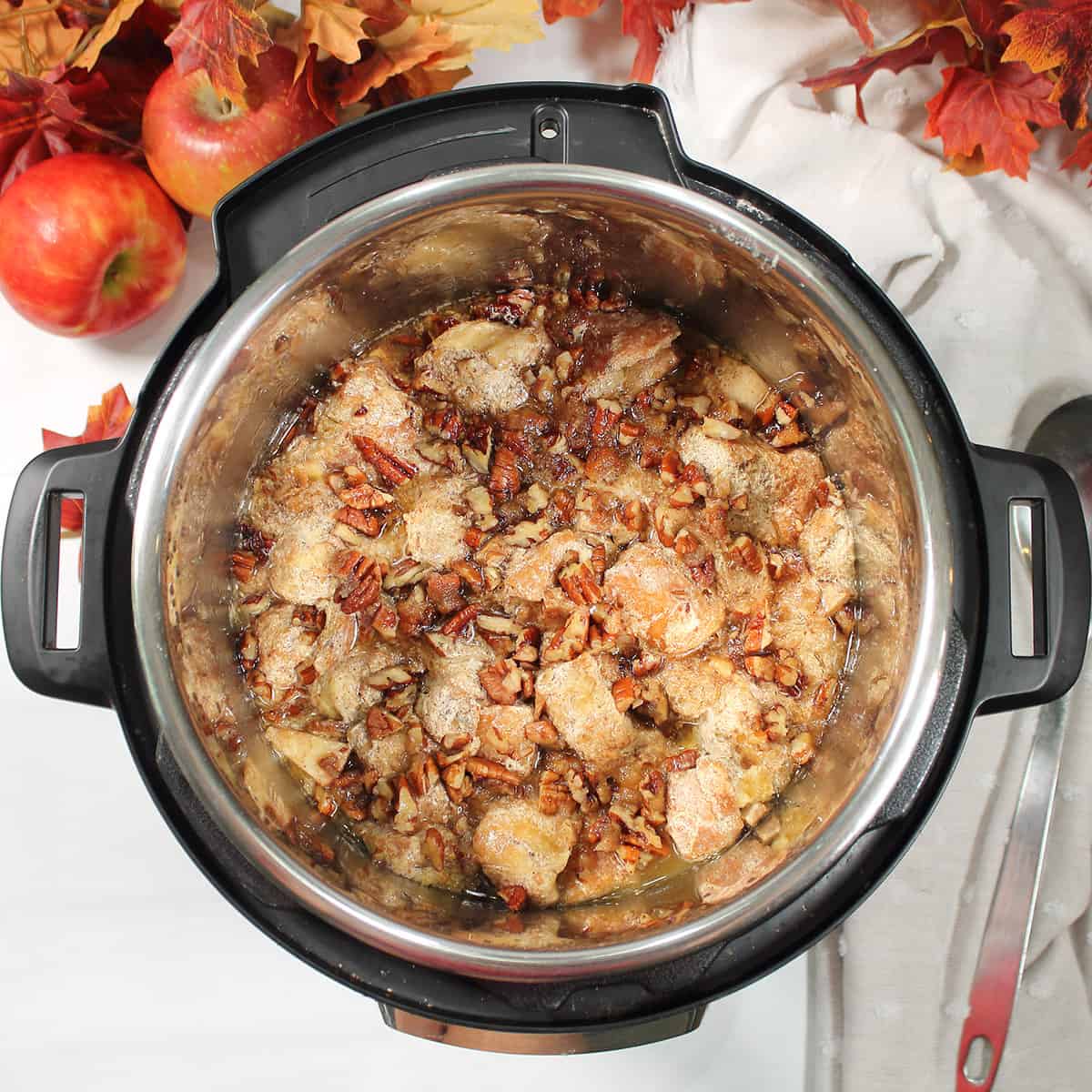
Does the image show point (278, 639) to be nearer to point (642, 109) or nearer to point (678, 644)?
point (678, 644)

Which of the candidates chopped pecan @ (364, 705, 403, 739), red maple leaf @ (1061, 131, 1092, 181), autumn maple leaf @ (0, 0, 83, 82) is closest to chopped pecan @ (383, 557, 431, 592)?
chopped pecan @ (364, 705, 403, 739)

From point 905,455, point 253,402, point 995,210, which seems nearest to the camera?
point 905,455

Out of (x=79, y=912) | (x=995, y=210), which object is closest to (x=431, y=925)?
(x=79, y=912)

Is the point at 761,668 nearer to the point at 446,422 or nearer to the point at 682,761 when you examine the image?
the point at 682,761

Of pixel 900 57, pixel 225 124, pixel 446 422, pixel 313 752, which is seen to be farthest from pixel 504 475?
pixel 900 57

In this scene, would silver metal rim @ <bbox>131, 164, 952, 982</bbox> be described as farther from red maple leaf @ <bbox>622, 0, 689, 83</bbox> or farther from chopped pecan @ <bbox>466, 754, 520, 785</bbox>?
red maple leaf @ <bbox>622, 0, 689, 83</bbox>
